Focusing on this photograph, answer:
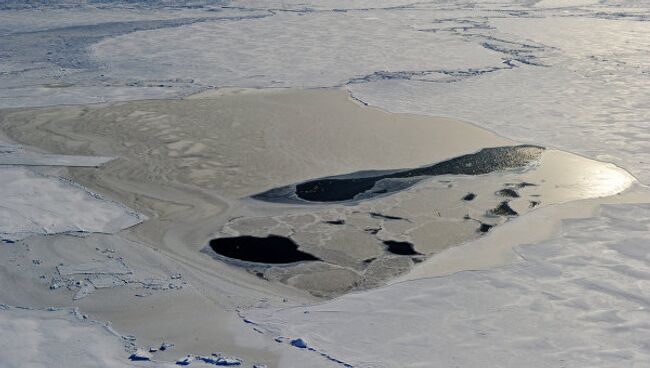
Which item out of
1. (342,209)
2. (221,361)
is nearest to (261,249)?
(342,209)

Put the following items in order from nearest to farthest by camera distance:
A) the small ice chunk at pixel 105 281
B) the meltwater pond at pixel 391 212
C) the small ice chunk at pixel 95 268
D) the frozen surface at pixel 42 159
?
the small ice chunk at pixel 105 281 < the small ice chunk at pixel 95 268 < the meltwater pond at pixel 391 212 < the frozen surface at pixel 42 159

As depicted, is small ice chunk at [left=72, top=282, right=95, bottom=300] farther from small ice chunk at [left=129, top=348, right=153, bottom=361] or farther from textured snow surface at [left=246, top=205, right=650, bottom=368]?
textured snow surface at [left=246, top=205, right=650, bottom=368]

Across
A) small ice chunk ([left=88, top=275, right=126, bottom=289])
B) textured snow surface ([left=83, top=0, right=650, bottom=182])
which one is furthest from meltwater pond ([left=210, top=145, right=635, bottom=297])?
small ice chunk ([left=88, top=275, right=126, bottom=289])

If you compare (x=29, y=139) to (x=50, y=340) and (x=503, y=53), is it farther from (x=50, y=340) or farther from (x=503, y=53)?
(x=503, y=53)

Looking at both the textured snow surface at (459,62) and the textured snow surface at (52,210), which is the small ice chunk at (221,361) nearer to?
the textured snow surface at (52,210)

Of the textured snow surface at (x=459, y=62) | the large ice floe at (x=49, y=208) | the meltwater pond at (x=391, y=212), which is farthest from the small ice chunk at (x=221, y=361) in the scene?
the textured snow surface at (x=459, y=62)
